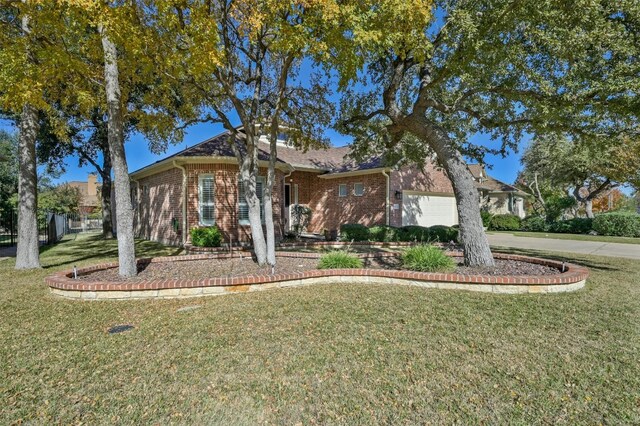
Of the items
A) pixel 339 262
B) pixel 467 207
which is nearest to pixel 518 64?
pixel 467 207

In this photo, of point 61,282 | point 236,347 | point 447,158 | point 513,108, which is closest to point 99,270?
point 61,282

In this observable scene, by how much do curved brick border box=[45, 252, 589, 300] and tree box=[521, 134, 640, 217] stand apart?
36.7 feet

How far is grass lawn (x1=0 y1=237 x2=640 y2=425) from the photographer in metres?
2.53

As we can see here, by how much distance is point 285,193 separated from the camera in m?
16.5

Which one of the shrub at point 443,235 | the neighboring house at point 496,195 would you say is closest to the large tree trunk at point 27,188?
the shrub at point 443,235

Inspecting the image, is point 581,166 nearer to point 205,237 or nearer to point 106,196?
point 205,237

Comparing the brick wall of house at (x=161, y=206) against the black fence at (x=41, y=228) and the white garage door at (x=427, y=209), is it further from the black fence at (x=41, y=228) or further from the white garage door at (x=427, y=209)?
the white garage door at (x=427, y=209)

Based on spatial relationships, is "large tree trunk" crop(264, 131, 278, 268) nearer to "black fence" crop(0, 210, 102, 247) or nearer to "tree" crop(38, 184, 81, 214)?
"black fence" crop(0, 210, 102, 247)

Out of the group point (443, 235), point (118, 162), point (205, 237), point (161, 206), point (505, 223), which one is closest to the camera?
point (118, 162)

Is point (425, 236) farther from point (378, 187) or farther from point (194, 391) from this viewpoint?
point (194, 391)

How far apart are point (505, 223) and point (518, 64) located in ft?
62.5

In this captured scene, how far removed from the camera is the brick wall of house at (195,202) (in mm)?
11820

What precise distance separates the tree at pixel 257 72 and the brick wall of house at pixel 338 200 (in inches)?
233

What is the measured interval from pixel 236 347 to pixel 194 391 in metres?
0.80
